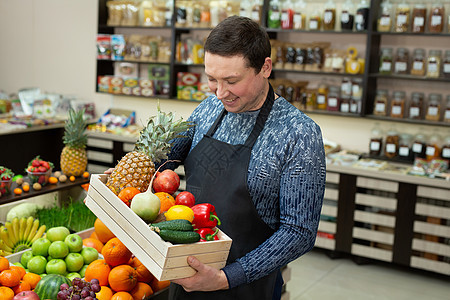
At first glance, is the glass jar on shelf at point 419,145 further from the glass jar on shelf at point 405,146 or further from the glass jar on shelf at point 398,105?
the glass jar on shelf at point 398,105

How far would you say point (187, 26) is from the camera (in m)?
5.52

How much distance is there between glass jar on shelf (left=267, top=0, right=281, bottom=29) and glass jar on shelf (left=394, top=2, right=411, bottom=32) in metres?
1.09

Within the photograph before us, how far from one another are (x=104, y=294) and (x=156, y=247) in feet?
2.35

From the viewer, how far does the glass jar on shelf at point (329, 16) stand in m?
4.81

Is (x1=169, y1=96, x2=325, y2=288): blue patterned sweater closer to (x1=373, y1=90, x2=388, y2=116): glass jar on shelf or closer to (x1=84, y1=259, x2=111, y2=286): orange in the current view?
(x1=84, y1=259, x2=111, y2=286): orange

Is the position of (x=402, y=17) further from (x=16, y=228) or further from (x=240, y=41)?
(x=16, y=228)

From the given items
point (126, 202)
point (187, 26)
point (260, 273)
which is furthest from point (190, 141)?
point (187, 26)

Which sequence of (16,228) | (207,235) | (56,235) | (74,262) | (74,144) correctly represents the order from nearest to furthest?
(207,235)
(74,262)
(56,235)
(16,228)
(74,144)

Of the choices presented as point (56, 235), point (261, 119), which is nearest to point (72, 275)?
point (56, 235)

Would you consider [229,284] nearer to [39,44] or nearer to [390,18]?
[390,18]

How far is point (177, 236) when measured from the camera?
1507mm

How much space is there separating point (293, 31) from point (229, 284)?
3733 mm

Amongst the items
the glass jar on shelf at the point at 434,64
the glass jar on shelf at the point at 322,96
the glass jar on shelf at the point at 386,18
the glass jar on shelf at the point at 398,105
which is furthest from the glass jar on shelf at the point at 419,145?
the glass jar on shelf at the point at 386,18

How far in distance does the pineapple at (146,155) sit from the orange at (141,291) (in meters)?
0.55
